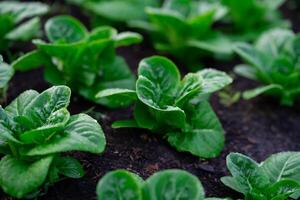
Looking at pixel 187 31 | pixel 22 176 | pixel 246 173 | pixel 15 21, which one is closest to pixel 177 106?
pixel 246 173

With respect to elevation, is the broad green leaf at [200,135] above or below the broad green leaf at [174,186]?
below

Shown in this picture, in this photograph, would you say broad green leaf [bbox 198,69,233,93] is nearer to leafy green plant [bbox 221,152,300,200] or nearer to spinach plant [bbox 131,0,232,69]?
leafy green plant [bbox 221,152,300,200]

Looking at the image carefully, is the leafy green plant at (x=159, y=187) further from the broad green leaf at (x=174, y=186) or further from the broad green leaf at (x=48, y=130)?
the broad green leaf at (x=48, y=130)

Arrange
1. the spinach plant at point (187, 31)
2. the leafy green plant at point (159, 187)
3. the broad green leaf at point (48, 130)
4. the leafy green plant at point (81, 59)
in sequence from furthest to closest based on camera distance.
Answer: the spinach plant at point (187, 31), the leafy green plant at point (81, 59), the broad green leaf at point (48, 130), the leafy green plant at point (159, 187)

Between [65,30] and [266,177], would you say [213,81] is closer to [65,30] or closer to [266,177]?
[266,177]

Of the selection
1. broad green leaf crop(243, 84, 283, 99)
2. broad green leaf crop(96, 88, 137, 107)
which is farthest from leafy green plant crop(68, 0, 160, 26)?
broad green leaf crop(243, 84, 283, 99)

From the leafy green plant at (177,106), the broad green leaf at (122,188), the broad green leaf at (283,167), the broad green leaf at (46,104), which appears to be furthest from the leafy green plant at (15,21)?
the broad green leaf at (283,167)

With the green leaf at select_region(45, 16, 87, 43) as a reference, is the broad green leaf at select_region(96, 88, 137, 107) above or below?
below

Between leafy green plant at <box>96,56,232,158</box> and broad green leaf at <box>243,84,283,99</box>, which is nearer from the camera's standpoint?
leafy green plant at <box>96,56,232,158</box>
